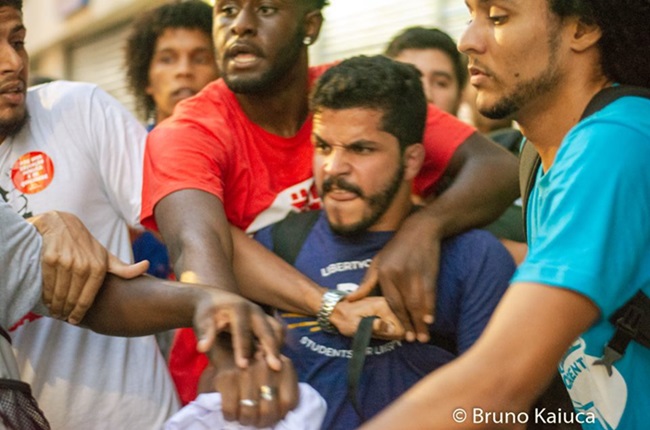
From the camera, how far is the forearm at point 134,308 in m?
2.47

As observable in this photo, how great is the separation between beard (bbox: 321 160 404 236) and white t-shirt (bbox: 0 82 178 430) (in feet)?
2.04

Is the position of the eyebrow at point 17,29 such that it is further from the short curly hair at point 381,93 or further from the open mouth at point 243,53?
the short curly hair at point 381,93

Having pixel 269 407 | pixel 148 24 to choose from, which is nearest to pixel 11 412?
pixel 269 407

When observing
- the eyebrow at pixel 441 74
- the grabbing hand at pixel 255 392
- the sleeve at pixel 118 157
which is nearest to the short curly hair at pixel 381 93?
the sleeve at pixel 118 157

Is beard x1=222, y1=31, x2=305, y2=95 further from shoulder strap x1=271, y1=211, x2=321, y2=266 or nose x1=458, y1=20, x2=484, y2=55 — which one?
nose x1=458, y1=20, x2=484, y2=55

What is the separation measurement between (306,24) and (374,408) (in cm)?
147

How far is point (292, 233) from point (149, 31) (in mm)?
1941

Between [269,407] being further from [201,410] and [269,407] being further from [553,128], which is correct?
[553,128]

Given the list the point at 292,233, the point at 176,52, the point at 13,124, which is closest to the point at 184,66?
the point at 176,52

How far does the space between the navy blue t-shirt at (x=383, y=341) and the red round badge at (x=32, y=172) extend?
2.77 ft

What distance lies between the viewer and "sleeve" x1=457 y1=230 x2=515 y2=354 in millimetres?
2754

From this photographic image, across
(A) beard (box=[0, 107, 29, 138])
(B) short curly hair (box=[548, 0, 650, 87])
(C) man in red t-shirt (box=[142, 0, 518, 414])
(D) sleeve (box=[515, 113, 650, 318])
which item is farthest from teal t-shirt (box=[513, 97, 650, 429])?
(A) beard (box=[0, 107, 29, 138])

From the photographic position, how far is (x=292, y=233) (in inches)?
119

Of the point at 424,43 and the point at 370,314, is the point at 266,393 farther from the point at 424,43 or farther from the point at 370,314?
the point at 424,43
